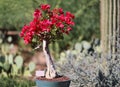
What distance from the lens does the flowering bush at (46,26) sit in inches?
244

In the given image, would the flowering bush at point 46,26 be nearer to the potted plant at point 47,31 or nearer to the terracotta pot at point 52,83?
the potted plant at point 47,31

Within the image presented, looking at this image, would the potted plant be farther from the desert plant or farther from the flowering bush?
the desert plant

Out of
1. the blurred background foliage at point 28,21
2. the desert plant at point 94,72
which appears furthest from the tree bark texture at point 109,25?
the blurred background foliage at point 28,21

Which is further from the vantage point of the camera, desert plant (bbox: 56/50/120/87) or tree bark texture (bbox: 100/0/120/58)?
tree bark texture (bbox: 100/0/120/58)

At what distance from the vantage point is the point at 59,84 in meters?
6.11

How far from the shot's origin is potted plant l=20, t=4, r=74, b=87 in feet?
20.2

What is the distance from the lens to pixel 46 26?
20.2 ft

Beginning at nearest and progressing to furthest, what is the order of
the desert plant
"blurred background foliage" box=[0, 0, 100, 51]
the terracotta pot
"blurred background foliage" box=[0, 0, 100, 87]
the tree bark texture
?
the terracotta pot → the desert plant → the tree bark texture → "blurred background foliage" box=[0, 0, 100, 87] → "blurred background foliage" box=[0, 0, 100, 51]

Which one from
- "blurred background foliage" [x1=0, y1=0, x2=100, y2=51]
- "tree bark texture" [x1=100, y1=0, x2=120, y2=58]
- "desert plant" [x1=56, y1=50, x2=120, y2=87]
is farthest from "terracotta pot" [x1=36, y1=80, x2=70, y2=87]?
"blurred background foliage" [x1=0, y1=0, x2=100, y2=51]

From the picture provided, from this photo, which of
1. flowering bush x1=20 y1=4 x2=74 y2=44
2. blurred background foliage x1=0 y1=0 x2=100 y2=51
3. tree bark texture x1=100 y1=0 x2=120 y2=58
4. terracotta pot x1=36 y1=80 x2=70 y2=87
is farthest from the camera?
blurred background foliage x1=0 y1=0 x2=100 y2=51

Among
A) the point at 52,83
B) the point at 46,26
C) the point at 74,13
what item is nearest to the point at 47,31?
the point at 46,26

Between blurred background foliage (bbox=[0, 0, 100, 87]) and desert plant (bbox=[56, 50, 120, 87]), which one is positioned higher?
blurred background foliage (bbox=[0, 0, 100, 87])

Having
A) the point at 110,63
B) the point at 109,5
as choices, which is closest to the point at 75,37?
the point at 109,5

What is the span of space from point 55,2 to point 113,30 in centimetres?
377
